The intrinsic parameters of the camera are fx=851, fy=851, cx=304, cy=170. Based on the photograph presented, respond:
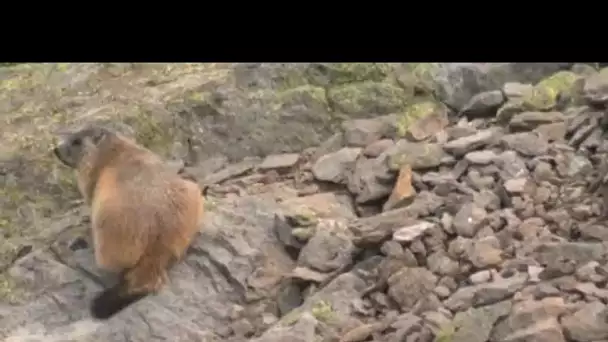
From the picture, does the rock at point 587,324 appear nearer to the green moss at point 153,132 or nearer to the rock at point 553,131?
the rock at point 553,131

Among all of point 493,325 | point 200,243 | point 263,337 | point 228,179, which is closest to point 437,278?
point 493,325

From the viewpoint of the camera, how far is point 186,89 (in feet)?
14.9

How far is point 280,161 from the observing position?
4.21 meters

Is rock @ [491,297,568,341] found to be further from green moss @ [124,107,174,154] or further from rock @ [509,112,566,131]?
green moss @ [124,107,174,154]

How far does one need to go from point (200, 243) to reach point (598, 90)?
191 centimetres

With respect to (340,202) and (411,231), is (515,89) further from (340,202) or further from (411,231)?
(411,231)

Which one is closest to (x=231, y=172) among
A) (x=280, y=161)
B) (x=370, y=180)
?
(x=280, y=161)

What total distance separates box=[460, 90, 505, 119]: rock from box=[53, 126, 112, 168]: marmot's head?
1789 millimetres

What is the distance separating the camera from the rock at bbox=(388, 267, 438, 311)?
314cm

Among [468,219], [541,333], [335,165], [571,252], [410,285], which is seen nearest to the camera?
[541,333]

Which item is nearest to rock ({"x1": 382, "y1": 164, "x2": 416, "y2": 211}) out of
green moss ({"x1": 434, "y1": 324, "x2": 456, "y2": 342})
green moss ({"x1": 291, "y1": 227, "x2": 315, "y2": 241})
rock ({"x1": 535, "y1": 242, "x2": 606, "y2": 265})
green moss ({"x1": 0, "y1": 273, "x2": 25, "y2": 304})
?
green moss ({"x1": 291, "y1": 227, "x2": 315, "y2": 241})

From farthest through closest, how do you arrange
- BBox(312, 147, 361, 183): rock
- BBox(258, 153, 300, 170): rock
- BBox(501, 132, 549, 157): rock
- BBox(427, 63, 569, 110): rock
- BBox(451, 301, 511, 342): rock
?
BBox(427, 63, 569, 110): rock, BBox(258, 153, 300, 170): rock, BBox(312, 147, 361, 183): rock, BBox(501, 132, 549, 157): rock, BBox(451, 301, 511, 342): rock

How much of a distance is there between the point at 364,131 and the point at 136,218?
1220 mm
